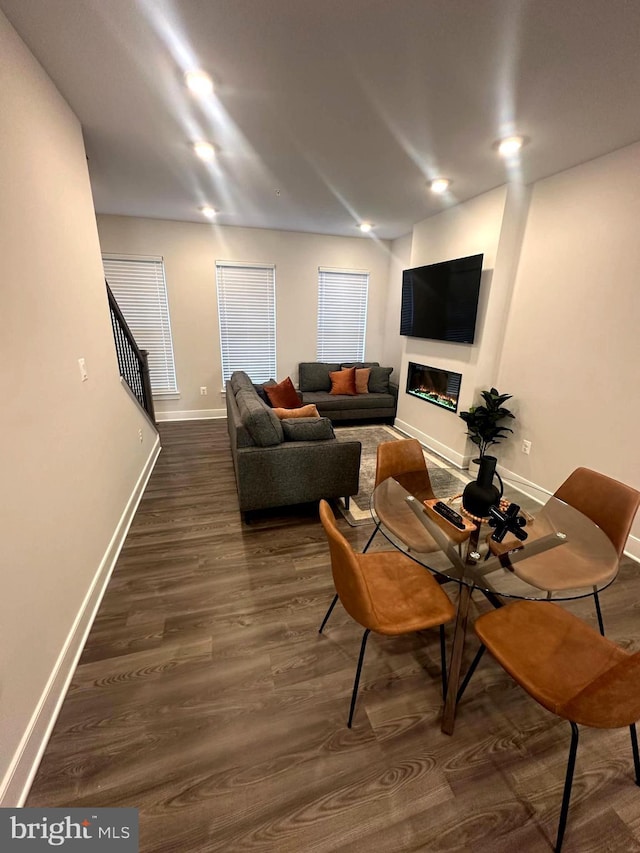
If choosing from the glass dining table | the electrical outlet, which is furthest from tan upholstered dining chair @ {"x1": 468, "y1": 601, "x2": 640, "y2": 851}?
the electrical outlet

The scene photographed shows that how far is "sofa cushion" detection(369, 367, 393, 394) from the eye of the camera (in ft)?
17.2

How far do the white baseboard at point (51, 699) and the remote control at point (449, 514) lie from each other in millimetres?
1821

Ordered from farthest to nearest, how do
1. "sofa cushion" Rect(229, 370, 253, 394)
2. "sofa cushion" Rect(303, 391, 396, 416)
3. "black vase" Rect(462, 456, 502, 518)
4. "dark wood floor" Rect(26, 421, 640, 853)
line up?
"sofa cushion" Rect(303, 391, 396, 416), "sofa cushion" Rect(229, 370, 253, 394), "black vase" Rect(462, 456, 502, 518), "dark wood floor" Rect(26, 421, 640, 853)

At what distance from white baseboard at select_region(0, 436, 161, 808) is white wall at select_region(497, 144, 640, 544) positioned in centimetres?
345

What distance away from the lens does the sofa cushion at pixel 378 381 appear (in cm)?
525

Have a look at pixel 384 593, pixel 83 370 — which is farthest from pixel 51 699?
pixel 83 370

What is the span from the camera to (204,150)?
2.50 meters

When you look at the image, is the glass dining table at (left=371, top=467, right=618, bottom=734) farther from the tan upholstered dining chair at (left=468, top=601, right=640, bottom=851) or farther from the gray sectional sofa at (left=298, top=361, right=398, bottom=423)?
the gray sectional sofa at (left=298, top=361, right=398, bottom=423)

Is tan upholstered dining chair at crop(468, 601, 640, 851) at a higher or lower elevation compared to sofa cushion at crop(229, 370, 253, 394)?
lower

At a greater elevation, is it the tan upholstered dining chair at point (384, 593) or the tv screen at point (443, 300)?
the tv screen at point (443, 300)

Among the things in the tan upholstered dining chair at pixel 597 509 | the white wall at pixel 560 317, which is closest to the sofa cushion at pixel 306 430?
the tan upholstered dining chair at pixel 597 509

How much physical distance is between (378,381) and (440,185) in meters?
2.67

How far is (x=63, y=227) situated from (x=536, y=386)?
3.68 metres

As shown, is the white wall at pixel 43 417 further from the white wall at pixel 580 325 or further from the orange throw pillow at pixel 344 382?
the white wall at pixel 580 325
